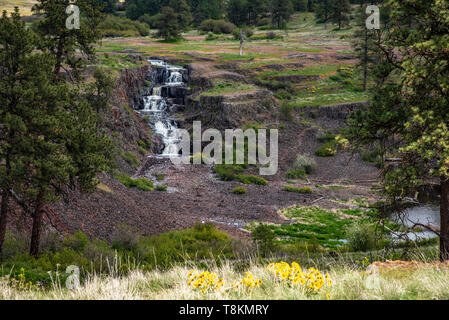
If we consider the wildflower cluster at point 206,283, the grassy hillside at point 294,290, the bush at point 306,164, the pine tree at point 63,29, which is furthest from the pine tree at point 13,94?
the bush at point 306,164

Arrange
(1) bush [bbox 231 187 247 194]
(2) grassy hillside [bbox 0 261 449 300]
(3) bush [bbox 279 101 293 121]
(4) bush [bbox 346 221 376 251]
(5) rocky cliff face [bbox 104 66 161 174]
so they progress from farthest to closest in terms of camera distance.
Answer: (3) bush [bbox 279 101 293 121], (5) rocky cliff face [bbox 104 66 161 174], (1) bush [bbox 231 187 247 194], (4) bush [bbox 346 221 376 251], (2) grassy hillside [bbox 0 261 449 300]

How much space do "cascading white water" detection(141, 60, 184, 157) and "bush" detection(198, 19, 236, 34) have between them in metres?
45.9

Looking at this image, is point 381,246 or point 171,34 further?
point 171,34

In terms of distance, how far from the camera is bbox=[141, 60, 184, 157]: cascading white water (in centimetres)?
4027

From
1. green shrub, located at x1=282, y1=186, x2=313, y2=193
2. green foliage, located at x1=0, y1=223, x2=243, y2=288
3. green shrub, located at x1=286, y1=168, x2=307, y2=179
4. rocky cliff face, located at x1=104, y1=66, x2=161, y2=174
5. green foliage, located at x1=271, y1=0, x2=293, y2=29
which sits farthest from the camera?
green foliage, located at x1=271, y1=0, x2=293, y2=29

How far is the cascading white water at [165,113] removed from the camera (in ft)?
132

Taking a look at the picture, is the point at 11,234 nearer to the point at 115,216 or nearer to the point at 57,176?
the point at 57,176

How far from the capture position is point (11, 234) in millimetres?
13891

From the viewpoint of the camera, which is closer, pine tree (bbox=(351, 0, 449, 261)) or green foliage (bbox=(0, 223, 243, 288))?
pine tree (bbox=(351, 0, 449, 261))

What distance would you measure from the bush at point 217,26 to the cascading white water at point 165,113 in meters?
45.9

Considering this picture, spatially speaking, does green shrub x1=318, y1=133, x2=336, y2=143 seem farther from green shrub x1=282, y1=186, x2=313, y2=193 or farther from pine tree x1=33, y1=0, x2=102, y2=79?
pine tree x1=33, y1=0, x2=102, y2=79

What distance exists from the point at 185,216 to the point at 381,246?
1105cm

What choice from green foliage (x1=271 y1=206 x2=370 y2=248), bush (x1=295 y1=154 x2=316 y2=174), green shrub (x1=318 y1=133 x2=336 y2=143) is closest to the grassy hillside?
green foliage (x1=271 y1=206 x2=370 y2=248)
